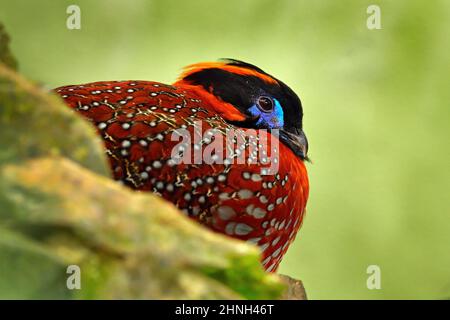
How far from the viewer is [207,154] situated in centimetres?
226

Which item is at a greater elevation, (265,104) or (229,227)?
(265,104)

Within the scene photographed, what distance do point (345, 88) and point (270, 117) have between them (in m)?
1.93

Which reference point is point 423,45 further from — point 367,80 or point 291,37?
point 291,37

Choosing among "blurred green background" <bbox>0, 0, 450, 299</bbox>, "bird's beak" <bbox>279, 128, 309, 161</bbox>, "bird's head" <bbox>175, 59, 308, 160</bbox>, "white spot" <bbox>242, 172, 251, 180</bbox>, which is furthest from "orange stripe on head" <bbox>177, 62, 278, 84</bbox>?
"blurred green background" <bbox>0, 0, 450, 299</bbox>

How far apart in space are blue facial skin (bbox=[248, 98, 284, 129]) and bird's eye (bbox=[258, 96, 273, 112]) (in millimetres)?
13

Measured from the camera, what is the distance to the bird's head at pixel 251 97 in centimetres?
277

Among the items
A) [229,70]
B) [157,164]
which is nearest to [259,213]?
[157,164]

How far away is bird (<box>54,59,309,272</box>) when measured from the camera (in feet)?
7.20

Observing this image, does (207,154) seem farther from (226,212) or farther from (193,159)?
(226,212)

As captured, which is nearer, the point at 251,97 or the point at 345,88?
the point at 251,97

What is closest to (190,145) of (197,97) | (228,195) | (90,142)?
(228,195)

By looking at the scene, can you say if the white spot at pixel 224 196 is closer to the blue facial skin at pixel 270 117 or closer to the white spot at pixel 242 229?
the white spot at pixel 242 229

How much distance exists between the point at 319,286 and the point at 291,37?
171cm

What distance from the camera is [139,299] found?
1.32 meters
